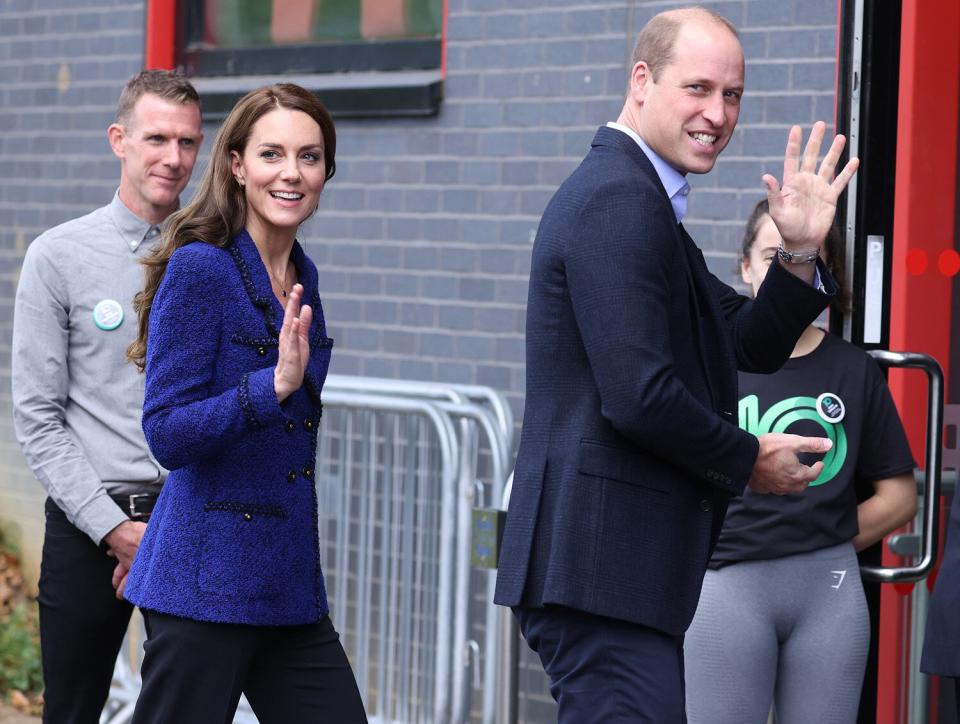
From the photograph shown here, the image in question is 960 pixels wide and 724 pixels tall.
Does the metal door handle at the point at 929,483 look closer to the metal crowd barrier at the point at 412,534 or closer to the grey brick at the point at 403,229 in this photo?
the metal crowd barrier at the point at 412,534

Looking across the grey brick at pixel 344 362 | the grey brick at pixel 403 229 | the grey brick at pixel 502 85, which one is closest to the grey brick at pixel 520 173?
the grey brick at pixel 502 85

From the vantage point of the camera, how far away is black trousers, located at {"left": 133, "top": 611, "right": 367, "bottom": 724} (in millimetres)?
3359

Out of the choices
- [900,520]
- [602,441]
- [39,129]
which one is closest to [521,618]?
[602,441]

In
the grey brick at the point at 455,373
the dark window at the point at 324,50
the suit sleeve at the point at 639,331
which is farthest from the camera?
the dark window at the point at 324,50

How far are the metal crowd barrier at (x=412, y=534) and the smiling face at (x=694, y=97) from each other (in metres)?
2.10

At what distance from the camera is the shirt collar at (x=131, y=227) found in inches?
172

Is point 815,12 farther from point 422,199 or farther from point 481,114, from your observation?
point 422,199

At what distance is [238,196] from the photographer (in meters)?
3.51

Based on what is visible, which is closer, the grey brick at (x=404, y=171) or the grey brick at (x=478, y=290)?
the grey brick at (x=478, y=290)

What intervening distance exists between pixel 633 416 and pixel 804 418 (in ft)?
4.22

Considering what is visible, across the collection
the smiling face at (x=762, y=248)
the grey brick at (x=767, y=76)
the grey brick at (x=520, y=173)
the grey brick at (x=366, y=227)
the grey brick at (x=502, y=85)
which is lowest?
the smiling face at (x=762, y=248)

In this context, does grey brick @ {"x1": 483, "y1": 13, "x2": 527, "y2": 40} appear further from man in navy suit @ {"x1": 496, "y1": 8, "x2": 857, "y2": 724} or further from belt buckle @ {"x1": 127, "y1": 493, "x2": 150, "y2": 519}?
man in navy suit @ {"x1": 496, "y1": 8, "x2": 857, "y2": 724}

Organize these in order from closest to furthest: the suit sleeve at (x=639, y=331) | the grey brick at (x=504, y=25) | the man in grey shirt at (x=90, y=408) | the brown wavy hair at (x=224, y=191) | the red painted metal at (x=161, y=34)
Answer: the suit sleeve at (x=639, y=331) → the brown wavy hair at (x=224, y=191) → the man in grey shirt at (x=90, y=408) → the grey brick at (x=504, y=25) → the red painted metal at (x=161, y=34)

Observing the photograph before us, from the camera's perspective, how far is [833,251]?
434 centimetres
